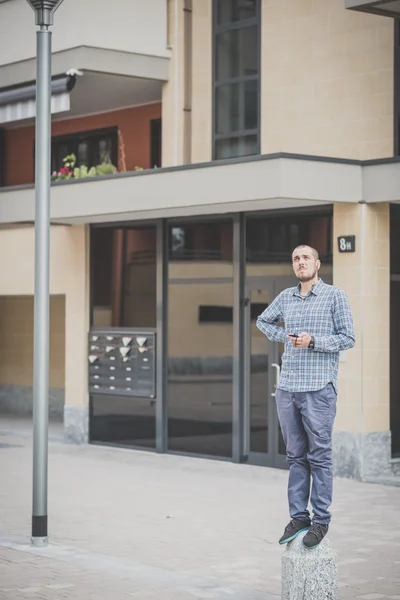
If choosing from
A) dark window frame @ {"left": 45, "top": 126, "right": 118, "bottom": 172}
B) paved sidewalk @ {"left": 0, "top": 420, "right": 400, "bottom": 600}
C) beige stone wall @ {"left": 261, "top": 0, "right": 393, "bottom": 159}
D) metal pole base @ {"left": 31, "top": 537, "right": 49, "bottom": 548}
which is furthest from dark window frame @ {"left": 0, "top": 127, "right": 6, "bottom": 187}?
metal pole base @ {"left": 31, "top": 537, "right": 49, "bottom": 548}

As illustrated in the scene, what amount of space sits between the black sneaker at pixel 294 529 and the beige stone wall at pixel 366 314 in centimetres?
664

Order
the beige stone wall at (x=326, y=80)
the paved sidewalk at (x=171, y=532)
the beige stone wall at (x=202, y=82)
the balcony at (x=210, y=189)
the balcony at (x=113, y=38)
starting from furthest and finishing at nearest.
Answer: the balcony at (x=113, y=38), the beige stone wall at (x=202, y=82), the beige stone wall at (x=326, y=80), the balcony at (x=210, y=189), the paved sidewalk at (x=171, y=532)

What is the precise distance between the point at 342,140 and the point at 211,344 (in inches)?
122

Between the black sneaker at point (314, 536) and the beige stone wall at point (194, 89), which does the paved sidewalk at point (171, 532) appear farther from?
the beige stone wall at point (194, 89)

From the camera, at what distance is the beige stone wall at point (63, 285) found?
18.2 m

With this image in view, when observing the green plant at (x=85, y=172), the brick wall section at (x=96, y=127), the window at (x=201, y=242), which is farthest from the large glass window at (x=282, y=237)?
the brick wall section at (x=96, y=127)

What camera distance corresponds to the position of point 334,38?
14945 mm

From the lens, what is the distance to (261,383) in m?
15.6

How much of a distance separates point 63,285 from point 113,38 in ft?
12.2

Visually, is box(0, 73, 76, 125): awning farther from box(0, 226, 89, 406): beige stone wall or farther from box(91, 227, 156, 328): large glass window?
box(91, 227, 156, 328): large glass window

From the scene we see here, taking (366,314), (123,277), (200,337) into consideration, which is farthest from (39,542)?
(123,277)

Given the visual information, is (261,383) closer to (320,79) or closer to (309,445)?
(320,79)

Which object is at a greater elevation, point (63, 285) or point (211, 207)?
point (211, 207)

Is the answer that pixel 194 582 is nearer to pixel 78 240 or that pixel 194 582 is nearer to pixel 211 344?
pixel 211 344
